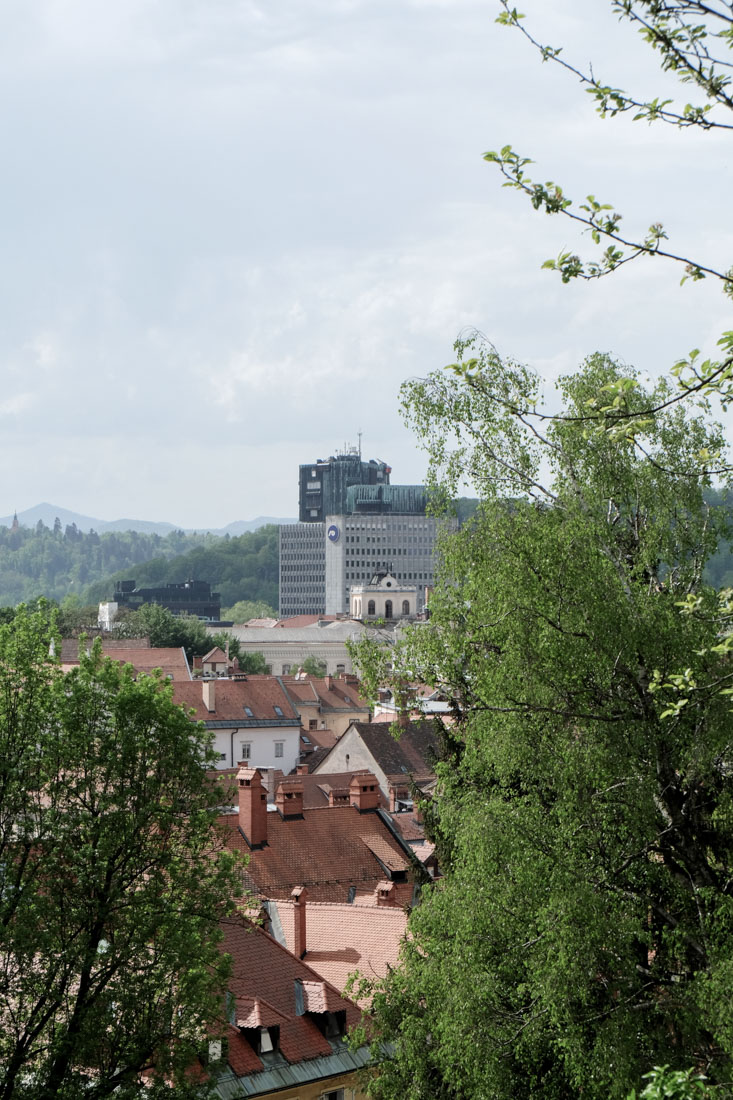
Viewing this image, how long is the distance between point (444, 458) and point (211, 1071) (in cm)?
1110

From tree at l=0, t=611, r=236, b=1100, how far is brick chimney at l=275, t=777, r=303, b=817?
2098cm

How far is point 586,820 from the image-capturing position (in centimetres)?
1989

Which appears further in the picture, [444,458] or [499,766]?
[444,458]

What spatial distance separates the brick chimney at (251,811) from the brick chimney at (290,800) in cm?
164

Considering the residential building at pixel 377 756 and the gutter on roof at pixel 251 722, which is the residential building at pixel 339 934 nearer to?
the residential building at pixel 377 756

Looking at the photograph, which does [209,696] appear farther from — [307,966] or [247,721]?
[307,966]

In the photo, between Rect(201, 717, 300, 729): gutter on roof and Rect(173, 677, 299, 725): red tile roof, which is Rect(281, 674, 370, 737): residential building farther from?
Rect(201, 717, 300, 729): gutter on roof

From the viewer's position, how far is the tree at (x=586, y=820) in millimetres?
19141

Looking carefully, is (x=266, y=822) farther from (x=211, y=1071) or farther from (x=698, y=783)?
(x=698, y=783)

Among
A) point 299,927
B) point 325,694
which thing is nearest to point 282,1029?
point 299,927

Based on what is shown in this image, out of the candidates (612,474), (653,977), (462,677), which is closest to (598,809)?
(653,977)

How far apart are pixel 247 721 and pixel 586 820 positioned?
2695 inches

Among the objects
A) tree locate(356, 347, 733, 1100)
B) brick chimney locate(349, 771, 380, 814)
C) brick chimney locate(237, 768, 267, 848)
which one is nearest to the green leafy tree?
brick chimney locate(349, 771, 380, 814)

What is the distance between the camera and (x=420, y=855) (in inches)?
1813
